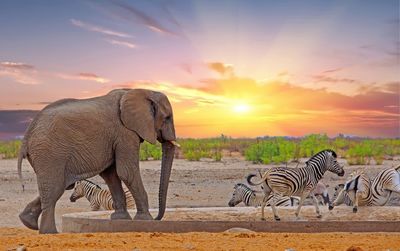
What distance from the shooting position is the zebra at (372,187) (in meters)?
14.7

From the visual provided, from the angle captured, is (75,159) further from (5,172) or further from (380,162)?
(380,162)

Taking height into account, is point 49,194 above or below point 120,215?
above

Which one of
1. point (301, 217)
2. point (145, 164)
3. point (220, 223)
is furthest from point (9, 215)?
point (145, 164)

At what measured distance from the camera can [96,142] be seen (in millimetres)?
12016

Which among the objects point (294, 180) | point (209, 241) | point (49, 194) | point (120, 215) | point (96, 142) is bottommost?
point (209, 241)

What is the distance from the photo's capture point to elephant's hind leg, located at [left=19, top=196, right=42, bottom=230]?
12.5m

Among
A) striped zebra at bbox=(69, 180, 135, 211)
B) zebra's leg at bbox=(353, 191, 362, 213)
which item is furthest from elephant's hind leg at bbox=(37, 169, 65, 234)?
zebra's leg at bbox=(353, 191, 362, 213)

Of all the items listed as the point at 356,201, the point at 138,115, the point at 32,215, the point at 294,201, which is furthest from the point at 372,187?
the point at 32,215

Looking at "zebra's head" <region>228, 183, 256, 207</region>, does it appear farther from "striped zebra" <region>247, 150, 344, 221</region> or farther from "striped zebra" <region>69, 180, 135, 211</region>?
"striped zebra" <region>247, 150, 344, 221</region>

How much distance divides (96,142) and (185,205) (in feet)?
30.6

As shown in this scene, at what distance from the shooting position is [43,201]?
38.6 ft

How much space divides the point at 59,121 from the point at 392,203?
9759 mm

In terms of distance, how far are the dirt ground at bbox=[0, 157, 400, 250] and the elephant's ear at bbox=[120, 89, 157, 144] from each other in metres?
2.36

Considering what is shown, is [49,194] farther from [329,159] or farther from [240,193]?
[240,193]
